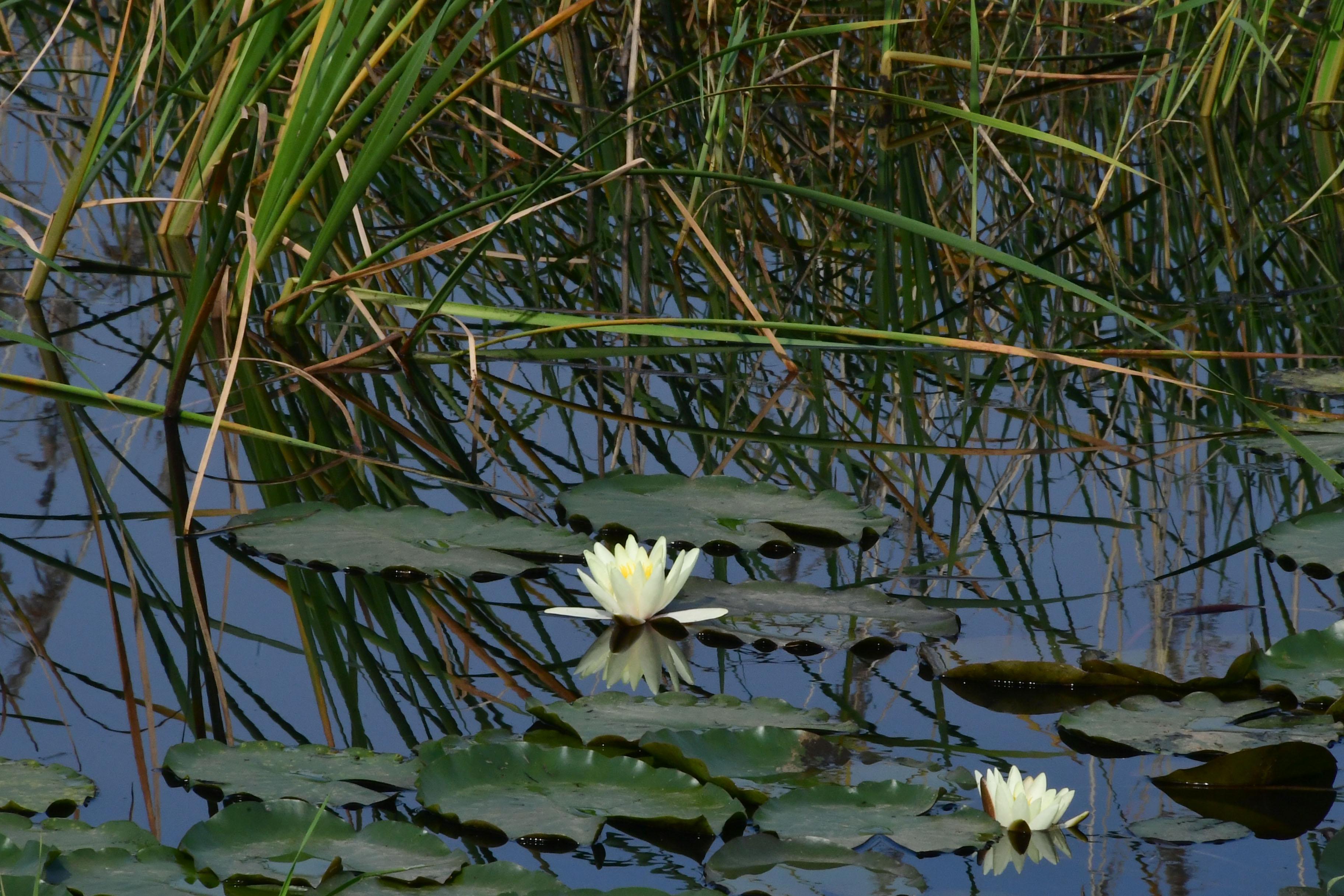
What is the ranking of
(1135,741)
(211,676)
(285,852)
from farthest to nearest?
1. (211,676)
2. (1135,741)
3. (285,852)

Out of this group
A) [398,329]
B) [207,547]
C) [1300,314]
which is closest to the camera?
[207,547]

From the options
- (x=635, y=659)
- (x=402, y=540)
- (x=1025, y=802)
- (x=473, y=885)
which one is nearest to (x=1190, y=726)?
(x=1025, y=802)

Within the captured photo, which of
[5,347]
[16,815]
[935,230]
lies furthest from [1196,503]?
[5,347]

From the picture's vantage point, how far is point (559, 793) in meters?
1.11

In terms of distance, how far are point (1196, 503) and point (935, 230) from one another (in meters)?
0.52

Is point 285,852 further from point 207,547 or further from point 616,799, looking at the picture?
point 207,547

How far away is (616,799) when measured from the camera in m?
1.11

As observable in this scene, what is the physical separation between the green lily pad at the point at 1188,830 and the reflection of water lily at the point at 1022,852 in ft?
0.21

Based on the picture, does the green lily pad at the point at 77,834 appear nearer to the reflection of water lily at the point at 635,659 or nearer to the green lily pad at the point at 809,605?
the reflection of water lily at the point at 635,659

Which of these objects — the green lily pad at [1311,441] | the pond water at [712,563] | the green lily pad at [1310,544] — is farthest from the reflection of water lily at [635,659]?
the green lily pad at [1311,441]

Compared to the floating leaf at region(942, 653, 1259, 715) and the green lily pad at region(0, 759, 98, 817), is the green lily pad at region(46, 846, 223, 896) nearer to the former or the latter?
the green lily pad at region(0, 759, 98, 817)

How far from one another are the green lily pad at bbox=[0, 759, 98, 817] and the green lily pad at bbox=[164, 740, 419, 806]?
68 millimetres

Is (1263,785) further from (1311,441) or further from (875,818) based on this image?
(1311,441)

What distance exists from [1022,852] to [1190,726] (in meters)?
0.28
